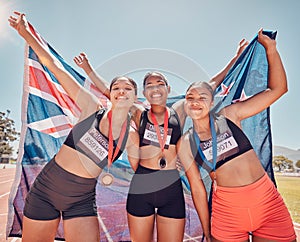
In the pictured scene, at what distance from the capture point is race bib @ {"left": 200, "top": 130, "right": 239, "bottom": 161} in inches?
93.4

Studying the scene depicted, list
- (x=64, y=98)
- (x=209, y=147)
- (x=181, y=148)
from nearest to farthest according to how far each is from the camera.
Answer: (x=209, y=147), (x=181, y=148), (x=64, y=98)

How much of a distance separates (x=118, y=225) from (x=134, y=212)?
5.42 feet

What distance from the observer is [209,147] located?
95.9 inches

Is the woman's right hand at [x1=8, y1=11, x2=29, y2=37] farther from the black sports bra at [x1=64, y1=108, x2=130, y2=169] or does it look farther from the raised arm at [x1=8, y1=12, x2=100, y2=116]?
the black sports bra at [x1=64, y1=108, x2=130, y2=169]

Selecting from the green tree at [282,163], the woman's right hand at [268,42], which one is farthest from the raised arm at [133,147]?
the green tree at [282,163]

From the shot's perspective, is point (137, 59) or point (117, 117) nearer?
point (117, 117)

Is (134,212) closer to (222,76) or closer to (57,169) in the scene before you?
(57,169)

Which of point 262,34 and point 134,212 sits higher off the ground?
point 262,34

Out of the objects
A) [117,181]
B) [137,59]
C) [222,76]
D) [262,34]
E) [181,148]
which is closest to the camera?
[181,148]

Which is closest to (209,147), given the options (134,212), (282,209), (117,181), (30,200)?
(282,209)

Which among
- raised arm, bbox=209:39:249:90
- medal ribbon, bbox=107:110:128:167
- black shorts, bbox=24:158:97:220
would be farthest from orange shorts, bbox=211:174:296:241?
raised arm, bbox=209:39:249:90

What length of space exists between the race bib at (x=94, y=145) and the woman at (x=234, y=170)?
810mm

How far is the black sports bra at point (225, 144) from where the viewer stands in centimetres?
237

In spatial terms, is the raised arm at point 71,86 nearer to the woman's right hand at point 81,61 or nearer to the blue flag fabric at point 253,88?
the woman's right hand at point 81,61
